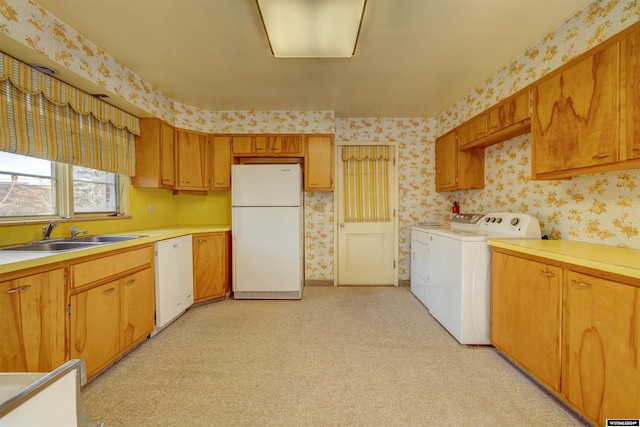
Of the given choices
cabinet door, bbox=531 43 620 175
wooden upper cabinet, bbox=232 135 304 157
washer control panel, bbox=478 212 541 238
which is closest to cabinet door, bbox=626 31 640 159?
cabinet door, bbox=531 43 620 175

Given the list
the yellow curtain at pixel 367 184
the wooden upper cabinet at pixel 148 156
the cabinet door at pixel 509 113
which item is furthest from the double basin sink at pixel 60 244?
the cabinet door at pixel 509 113

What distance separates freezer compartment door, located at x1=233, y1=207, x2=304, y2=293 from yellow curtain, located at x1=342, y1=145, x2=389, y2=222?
0.98 meters

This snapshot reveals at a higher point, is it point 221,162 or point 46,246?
point 221,162

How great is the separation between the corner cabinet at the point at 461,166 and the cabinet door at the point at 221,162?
275cm

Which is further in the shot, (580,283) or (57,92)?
(57,92)

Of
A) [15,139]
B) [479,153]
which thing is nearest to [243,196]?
[15,139]

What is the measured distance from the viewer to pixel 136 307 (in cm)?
207

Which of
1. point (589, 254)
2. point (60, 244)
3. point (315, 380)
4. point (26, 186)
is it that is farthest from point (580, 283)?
point (26, 186)

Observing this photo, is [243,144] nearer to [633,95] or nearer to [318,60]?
[318,60]

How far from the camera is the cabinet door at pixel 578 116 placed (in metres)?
1.41

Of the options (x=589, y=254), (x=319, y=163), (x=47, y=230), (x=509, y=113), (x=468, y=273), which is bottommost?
(x=468, y=273)

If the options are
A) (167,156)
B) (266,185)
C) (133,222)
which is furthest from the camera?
(266,185)

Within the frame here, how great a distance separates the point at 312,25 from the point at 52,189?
2.37 meters

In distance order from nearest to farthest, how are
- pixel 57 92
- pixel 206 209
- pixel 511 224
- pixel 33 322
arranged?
1. pixel 33 322
2. pixel 57 92
3. pixel 511 224
4. pixel 206 209
